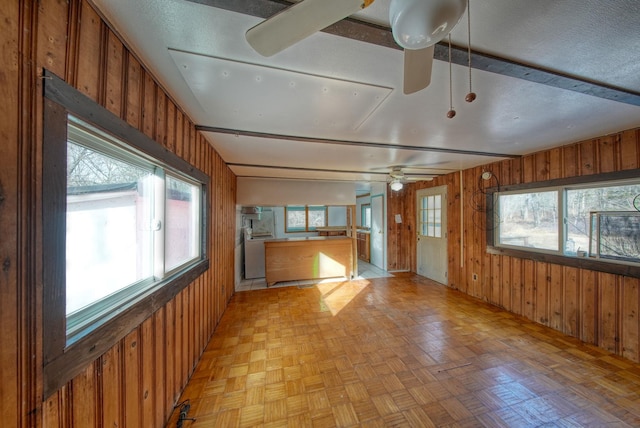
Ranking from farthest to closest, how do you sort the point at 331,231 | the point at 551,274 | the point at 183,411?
the point at 331,231 → the point at 551,274 → the point at 183,411

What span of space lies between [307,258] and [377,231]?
217 centimetres

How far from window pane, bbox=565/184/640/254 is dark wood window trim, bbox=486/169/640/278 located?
5.0 inches

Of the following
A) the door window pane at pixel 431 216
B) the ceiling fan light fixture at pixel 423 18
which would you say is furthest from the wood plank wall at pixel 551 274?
the ceiling fan light fixture at pixel 423 18

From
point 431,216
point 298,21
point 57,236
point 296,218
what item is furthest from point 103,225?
point 296,218

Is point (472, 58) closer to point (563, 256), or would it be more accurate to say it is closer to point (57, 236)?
point (57, 236)

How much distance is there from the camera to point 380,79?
4.22 ft

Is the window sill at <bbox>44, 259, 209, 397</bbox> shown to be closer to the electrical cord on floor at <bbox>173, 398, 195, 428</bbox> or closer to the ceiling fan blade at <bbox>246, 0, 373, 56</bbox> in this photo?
the electrical cord on floor at <bbox>173, 398, 195, 428</bbox>

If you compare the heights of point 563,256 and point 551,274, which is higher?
point 563,256

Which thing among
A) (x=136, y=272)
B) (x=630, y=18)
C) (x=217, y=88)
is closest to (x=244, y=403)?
(x=136, y=272)

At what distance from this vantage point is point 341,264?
4645 millimetres

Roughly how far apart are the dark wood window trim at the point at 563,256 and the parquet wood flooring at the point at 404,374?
831mm

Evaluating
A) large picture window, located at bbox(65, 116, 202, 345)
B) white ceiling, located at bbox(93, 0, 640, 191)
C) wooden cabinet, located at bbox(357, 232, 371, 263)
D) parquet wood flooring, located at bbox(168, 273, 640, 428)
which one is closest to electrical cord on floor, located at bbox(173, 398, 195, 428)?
parquet wood flooring, located at bbox(168, 273, 640, 428)

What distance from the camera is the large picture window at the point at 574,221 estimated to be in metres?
2.12

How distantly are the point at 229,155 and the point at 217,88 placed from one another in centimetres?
158
